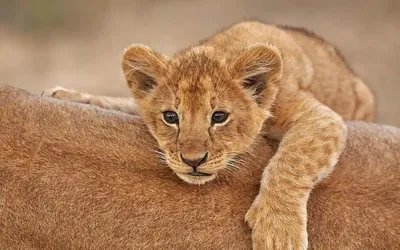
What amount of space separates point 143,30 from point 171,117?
6.83ft

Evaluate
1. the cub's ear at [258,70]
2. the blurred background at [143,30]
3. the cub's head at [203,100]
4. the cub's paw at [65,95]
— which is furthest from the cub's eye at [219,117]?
the blurred background at [143,30]

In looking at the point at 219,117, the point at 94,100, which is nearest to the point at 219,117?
the point at 219,117

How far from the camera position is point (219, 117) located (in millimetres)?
1685

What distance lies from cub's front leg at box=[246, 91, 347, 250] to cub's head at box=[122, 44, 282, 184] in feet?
0.28

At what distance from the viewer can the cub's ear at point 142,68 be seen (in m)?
1.78

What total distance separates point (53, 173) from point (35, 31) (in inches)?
88.7

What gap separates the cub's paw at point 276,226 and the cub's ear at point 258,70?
0.30 meters

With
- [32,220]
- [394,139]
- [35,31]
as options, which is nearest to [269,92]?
[394,139]

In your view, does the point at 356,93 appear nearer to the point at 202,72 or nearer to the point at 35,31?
the point at 202,72

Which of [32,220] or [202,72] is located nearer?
[32,220]

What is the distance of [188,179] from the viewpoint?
62.6 inches

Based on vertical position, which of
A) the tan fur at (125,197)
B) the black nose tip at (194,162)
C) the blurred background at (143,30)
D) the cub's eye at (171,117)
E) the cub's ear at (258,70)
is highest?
the cub's ear at (258,70)

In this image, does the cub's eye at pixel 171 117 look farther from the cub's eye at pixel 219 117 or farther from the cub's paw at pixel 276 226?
the cub's paw at pixel 276 226

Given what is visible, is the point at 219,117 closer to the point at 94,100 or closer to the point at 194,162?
the point at 194,162
